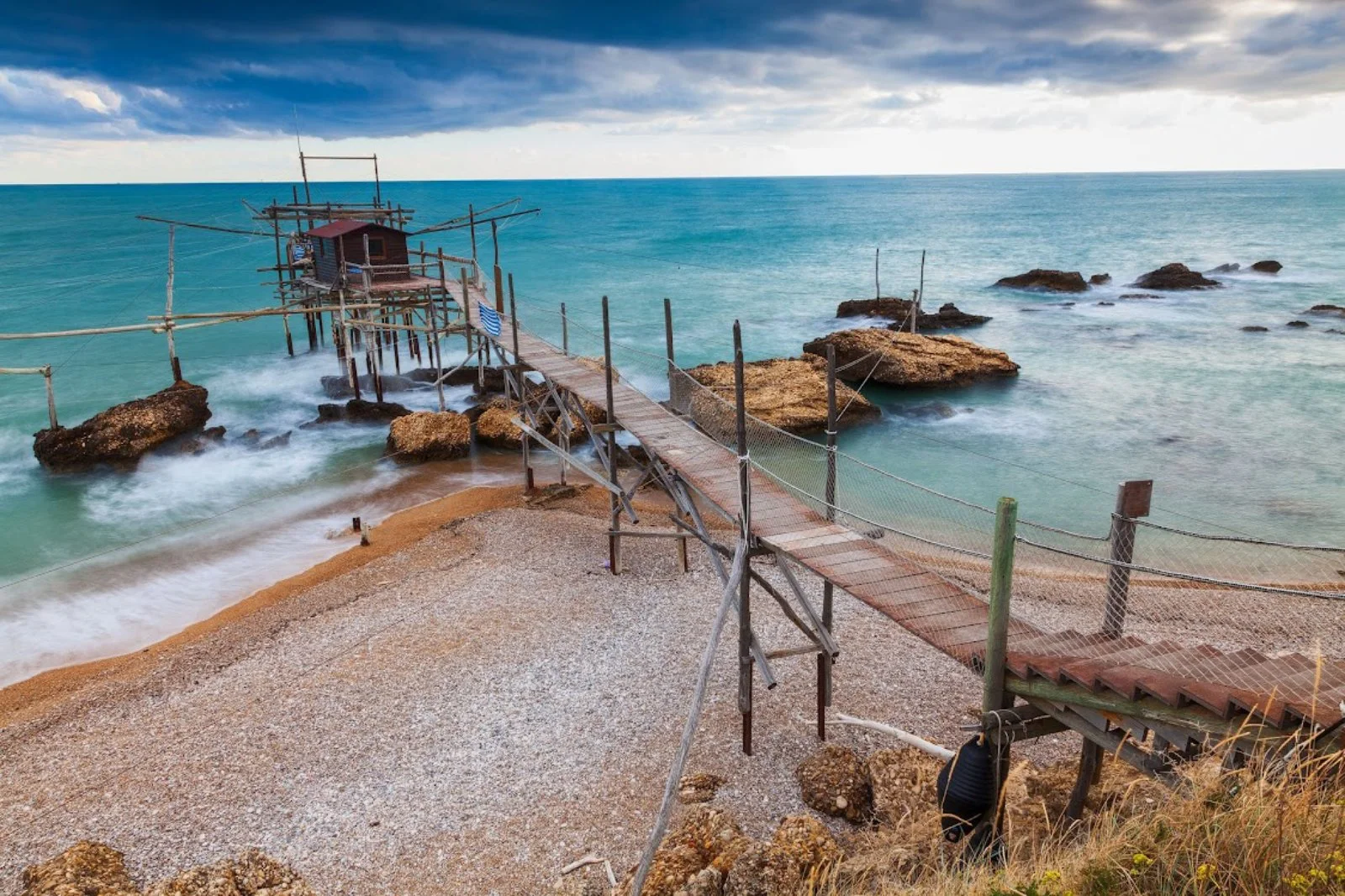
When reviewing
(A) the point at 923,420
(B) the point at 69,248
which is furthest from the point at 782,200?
(A) the point at 923,420

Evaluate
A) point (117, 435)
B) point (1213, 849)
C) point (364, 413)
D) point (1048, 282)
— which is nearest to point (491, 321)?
point (364, 413)

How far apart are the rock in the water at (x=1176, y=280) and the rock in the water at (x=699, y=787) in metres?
53.5

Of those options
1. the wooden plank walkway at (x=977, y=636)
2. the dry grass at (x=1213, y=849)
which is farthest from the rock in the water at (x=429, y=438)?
the dry grass at (x=1213, y=849)

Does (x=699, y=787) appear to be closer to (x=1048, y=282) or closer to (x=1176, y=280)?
(x=1048, y=282)

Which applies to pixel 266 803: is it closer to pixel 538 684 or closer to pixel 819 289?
pixel 538 684

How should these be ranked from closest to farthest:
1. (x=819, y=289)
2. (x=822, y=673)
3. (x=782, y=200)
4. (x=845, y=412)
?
(x=822, y=673), (x=845, y=412), (x=819, y=289), (x=782, y=200)

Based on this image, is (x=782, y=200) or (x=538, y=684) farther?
(x=782, y=200)

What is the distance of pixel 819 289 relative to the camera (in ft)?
184

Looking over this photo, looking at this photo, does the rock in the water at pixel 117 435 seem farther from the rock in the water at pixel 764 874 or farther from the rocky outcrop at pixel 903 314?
the rocky outcrop at pixel 903 314

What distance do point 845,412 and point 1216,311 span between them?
2930cm

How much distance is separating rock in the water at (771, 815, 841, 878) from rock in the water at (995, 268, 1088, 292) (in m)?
52.0

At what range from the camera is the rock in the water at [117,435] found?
22.0 metres

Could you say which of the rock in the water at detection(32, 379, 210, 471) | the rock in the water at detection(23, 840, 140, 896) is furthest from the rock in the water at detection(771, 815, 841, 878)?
the rock in the water at detection(32, 379, 210, 471)

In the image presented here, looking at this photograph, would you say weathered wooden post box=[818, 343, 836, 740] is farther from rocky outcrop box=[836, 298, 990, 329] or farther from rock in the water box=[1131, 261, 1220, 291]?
rock in the water box=[1131, 261, 1220, 291]
